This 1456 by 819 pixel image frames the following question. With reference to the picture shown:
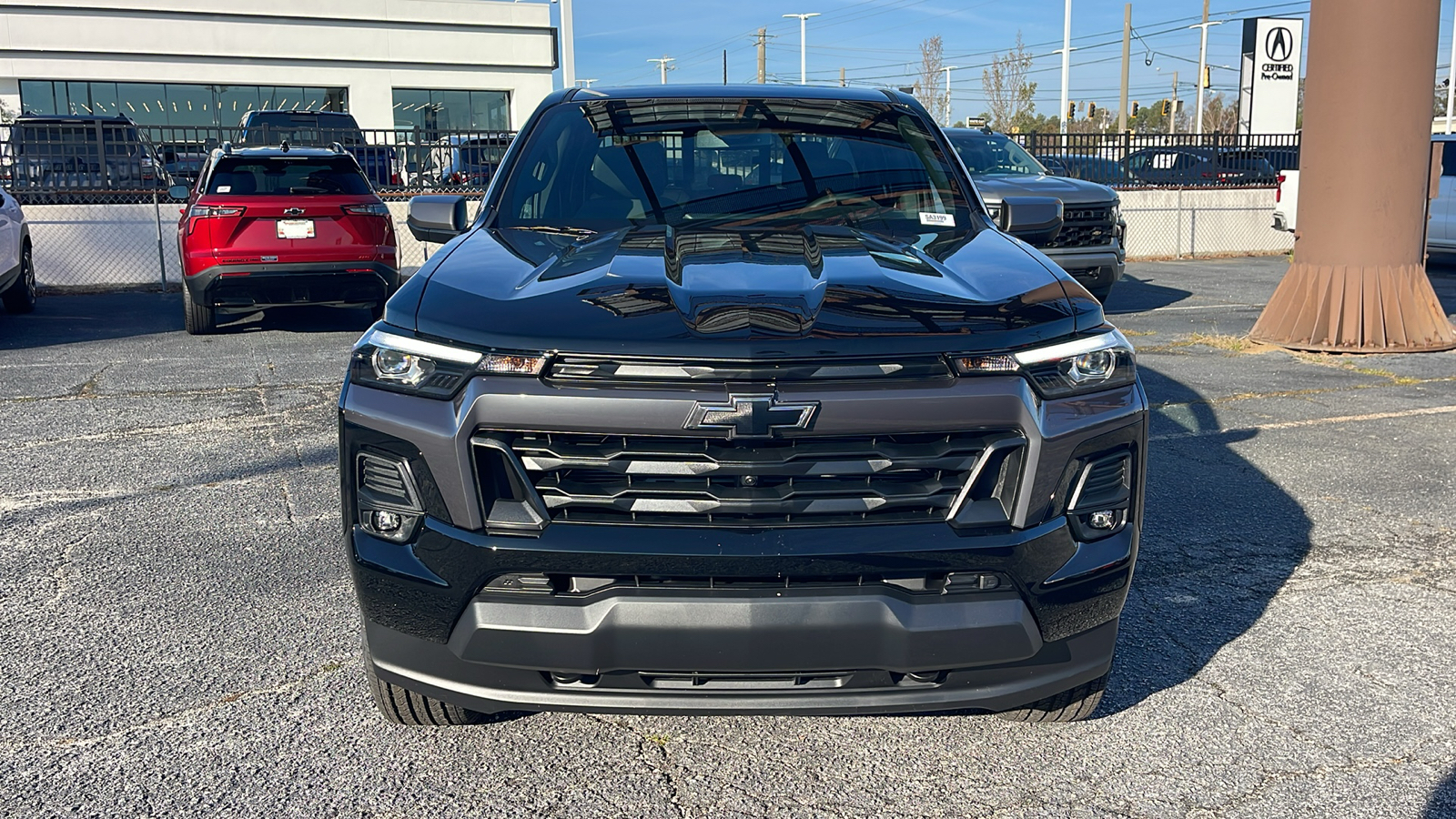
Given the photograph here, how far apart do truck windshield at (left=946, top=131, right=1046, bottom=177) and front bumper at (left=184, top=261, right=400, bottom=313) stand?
6.60m

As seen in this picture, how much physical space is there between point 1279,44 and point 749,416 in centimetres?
2658

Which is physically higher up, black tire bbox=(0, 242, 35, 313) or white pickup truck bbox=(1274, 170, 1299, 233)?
white pickup truck bbox=(1274, 170, 1299, 233)

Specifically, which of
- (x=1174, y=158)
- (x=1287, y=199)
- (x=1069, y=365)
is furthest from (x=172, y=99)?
(x=1069, y=365)

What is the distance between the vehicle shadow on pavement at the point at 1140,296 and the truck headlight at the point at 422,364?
10.9 m

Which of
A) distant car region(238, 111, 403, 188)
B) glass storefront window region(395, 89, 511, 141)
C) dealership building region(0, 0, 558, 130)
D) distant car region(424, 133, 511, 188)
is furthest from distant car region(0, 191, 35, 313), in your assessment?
glass storefront window region(395, 89, 511, 141)

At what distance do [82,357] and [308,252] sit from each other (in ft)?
6.46

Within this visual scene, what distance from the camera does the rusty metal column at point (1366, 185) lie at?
30.8 ft

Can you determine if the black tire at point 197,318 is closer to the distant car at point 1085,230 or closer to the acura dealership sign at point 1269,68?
the distant car at point 1085,230

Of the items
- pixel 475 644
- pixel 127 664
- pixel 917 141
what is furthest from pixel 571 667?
pixel 917 141

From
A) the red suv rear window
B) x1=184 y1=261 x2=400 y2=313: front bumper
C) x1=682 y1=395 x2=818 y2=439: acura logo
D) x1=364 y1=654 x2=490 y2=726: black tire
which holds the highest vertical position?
the red suv rear window

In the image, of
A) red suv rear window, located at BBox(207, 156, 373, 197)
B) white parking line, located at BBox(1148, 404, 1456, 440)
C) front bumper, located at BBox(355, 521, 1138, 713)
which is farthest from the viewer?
red suv rear window, located at BBox(207, 156, 373, 197)

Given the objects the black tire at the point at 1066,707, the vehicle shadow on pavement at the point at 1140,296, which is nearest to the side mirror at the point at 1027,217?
the black tire at the point at 1066,707

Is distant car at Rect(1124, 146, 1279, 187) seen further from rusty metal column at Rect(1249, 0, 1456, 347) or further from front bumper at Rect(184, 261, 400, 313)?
front bumper at Rect(184, 261, 400, 313)

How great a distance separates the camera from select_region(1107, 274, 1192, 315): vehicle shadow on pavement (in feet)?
42.9
